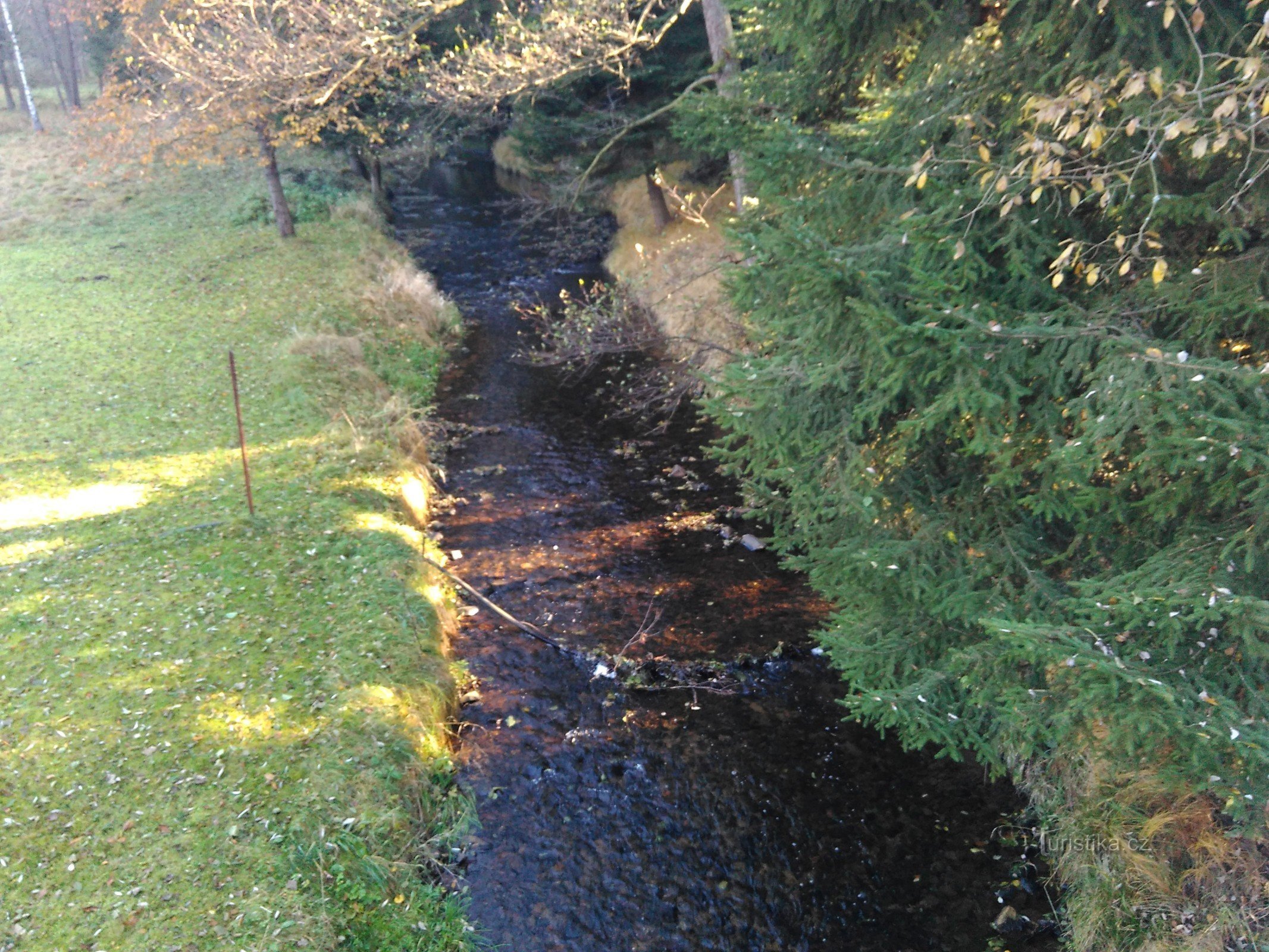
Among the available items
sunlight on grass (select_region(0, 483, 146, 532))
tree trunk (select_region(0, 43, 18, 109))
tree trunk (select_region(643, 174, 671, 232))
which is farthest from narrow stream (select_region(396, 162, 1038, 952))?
tree trunk (select_region(0, 43, 18, 109))

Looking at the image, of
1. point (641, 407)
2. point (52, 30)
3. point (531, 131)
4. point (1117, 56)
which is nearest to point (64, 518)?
point (641, 407)

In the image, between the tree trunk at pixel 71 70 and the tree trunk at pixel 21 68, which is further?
the tree trunk at pixel 71 70

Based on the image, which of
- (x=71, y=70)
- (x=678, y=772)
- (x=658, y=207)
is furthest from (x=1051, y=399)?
(x=71, y=70)

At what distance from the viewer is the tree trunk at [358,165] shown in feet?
90.9

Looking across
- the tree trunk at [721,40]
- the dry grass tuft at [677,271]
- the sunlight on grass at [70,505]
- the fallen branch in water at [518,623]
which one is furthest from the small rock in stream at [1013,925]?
the sunlight on grass at [70,505]

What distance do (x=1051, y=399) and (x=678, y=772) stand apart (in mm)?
4713

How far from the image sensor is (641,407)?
15469 millimetres

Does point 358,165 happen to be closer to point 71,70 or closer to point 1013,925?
point 71,70

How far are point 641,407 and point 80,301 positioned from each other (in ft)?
41.9

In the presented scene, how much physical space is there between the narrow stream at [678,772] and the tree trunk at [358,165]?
63.9 feet

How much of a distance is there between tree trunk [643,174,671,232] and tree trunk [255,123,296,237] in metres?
9.74

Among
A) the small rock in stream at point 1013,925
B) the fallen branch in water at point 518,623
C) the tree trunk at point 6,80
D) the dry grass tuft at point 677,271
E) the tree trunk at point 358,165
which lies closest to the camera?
the small rock in stream at point 1013,925

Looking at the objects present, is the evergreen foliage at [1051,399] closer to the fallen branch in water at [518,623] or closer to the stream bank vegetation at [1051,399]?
the stream bank vegetation at [1051,399]

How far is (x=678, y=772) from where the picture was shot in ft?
25.4
